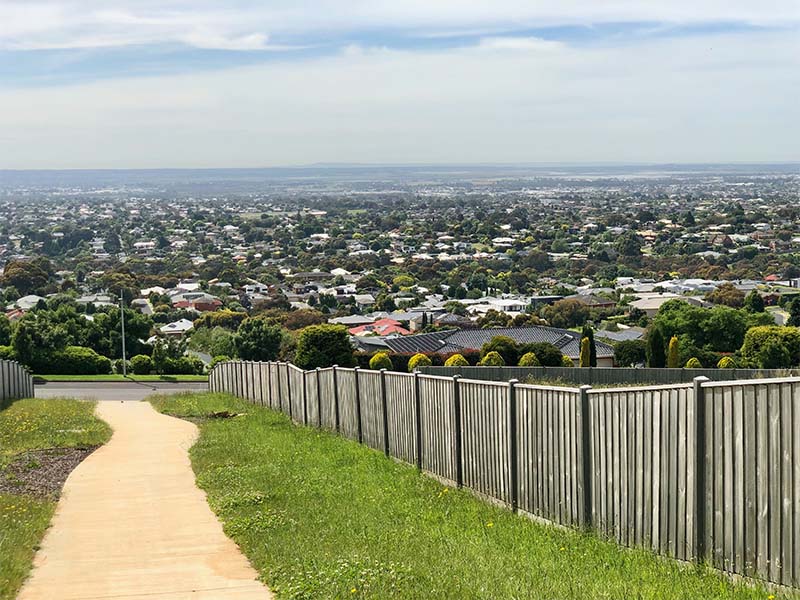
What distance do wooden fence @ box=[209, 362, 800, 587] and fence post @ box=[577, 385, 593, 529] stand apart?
0.03ft

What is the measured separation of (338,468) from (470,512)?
354 centimetres

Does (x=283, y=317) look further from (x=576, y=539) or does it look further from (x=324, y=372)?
(x=576, y=539)

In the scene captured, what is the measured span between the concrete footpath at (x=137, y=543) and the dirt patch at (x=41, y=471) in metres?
0.20

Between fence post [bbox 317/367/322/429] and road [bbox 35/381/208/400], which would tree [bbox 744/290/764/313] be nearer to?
road [bbox 35/381/208/400]

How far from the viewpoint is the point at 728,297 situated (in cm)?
9844

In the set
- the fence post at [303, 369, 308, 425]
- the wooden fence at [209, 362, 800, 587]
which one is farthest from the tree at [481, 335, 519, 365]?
the wooden fence at [209, 362, 800, 587]

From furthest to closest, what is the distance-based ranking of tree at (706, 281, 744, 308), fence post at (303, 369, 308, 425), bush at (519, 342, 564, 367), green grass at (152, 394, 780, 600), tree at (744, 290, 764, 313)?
tree at (706, 281, 744, 308) < tree at (744, 290, 764, 313) < bush at (519, 342, 564, 367) < fence post at (303, 369, 308, 425) < green grass at (152, 394, 780, 600)

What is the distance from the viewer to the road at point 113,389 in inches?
1396

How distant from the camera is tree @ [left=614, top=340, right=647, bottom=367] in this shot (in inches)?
2087

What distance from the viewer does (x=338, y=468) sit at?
1426 centimetres

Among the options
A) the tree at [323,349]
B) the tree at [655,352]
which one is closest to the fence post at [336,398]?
the tree at [323,349]

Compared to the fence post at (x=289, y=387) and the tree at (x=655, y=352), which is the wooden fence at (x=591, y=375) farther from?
the tree at (x=655, y=352)

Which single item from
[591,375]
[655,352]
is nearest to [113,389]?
[591,375]

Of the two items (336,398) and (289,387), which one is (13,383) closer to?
(289,387)
